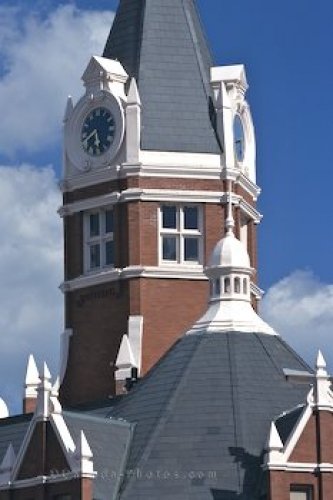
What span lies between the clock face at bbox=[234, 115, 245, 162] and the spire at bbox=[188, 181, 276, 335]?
460 inches

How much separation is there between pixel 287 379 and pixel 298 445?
5918 millimetres

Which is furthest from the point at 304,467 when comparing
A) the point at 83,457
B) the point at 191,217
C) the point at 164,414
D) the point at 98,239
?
the point at 98,239

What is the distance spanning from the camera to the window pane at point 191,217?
99.1m

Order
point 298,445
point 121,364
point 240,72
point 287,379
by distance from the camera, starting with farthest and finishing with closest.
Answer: point 240,72, point 121,364, point 287,379, point 298,445

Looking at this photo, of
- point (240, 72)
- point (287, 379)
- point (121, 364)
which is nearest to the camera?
point (287, 379)

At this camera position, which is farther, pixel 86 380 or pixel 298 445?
pixel 86 380

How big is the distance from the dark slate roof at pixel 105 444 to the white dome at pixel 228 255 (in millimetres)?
8093

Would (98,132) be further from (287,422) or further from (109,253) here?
(287,422)

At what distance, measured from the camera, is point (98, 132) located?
100812 mm

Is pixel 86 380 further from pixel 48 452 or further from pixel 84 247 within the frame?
pixel 48 452

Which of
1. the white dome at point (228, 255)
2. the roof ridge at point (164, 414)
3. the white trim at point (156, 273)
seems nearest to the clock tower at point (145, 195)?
the white trim at point (156, 273)

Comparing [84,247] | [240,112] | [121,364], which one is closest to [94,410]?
[121,364]

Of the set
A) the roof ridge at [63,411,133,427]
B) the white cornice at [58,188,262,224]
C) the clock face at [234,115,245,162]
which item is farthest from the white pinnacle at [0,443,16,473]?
the clock face at [234,115,245,162]

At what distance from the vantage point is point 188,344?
88.6 meters
